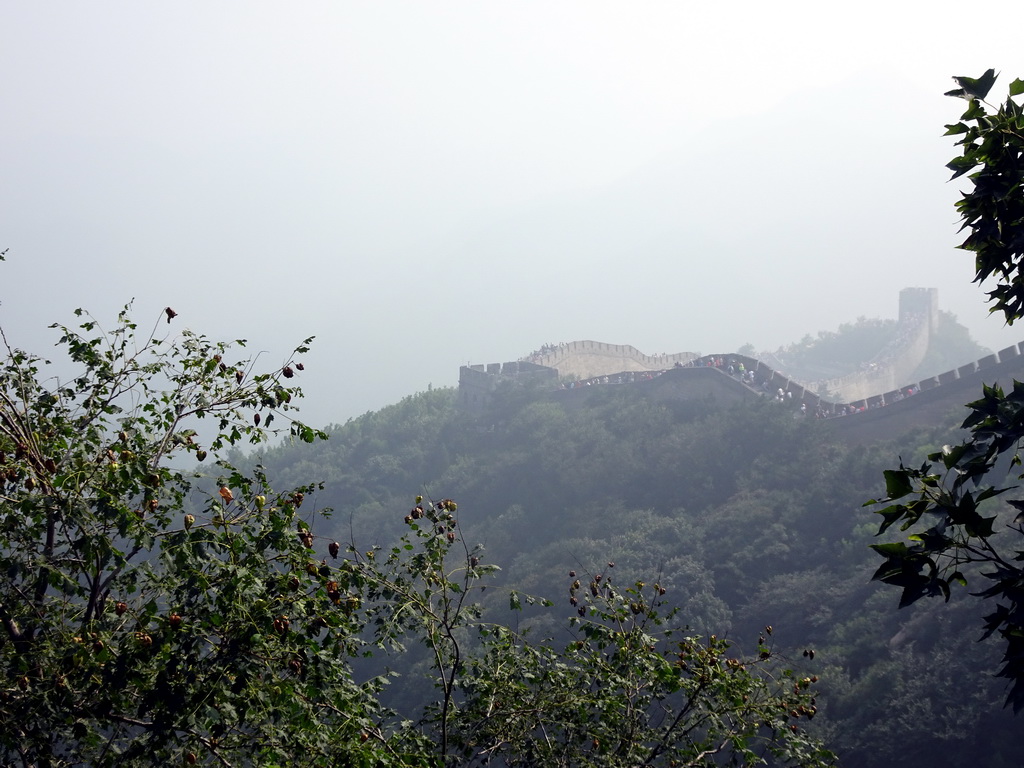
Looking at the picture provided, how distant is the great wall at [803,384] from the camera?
24.1m

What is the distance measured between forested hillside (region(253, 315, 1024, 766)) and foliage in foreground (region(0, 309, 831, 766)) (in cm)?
635

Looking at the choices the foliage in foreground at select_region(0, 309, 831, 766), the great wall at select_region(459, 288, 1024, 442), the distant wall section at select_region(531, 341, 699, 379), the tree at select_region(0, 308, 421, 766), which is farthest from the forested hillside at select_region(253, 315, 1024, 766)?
the tree at select_region(0, 308, 421, 766)

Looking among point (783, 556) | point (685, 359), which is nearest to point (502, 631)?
point (783, 556)

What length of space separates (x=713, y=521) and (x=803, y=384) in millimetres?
15263

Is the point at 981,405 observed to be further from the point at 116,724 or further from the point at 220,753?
the point at 116,724

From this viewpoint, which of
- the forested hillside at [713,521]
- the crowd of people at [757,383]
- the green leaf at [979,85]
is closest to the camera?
the green leaf at [979,85]

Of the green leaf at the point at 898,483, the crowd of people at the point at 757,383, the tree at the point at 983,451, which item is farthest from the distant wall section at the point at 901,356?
the green leaf at the point at 898,483

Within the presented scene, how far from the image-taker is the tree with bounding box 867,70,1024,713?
279cm

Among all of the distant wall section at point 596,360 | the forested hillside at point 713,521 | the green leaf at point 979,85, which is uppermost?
the distant wall section at point 596,360

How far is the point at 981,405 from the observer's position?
3.29m

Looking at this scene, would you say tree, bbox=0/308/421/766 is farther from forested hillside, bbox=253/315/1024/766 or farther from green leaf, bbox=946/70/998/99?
forested hillside, bbox=253/315/1024/766

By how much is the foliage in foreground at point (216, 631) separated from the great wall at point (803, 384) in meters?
20.3

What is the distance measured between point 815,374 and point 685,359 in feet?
84.2

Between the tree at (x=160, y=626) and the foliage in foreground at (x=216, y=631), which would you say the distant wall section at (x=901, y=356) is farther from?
the tree at (x=160, y=626)
